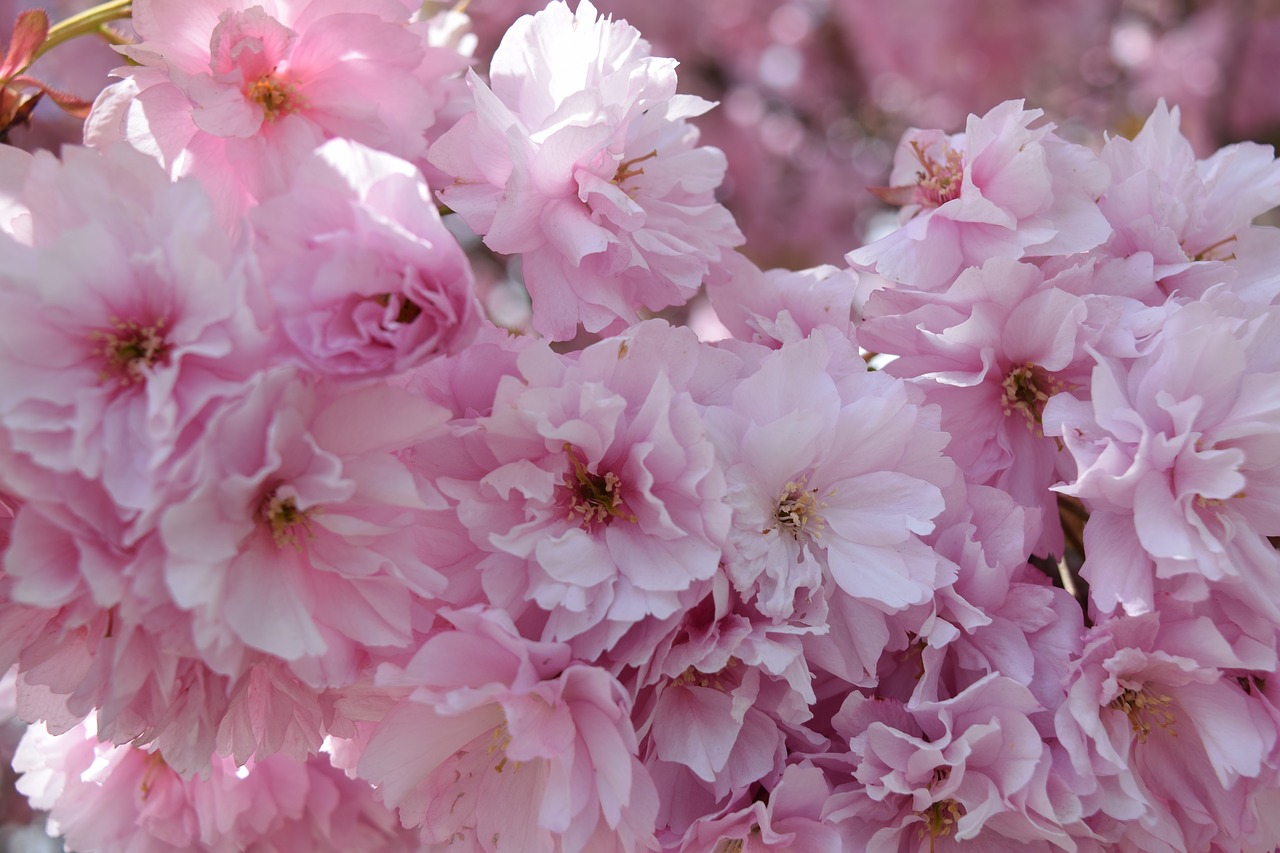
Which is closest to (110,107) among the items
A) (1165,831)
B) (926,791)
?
(926,791)

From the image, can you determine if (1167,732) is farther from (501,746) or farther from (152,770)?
(152,770)

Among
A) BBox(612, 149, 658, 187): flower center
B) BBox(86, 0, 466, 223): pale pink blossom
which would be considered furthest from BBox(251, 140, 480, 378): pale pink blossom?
BBox(612, 149, 658, 187): flower center

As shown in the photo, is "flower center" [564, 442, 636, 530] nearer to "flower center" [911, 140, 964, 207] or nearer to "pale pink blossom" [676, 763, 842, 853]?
"pale pink blossom" [676, 763, 842, 853]

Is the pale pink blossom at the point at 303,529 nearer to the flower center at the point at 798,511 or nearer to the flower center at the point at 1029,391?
the flower center at the point at 798,511

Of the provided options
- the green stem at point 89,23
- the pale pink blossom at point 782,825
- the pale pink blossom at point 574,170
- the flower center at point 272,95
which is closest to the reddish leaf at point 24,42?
the green stem at point 89,23

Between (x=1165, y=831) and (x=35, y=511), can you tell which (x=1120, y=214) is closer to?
(x=1165, y=831)
